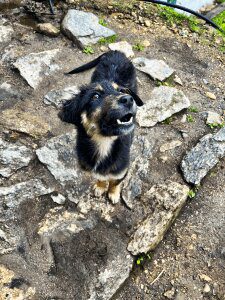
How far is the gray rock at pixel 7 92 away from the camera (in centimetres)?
576

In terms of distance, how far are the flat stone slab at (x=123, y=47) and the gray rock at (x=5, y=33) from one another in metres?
1.68

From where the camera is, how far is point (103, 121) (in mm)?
4094

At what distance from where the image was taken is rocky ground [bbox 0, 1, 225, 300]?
4.41 m

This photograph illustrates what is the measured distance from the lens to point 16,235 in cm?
451

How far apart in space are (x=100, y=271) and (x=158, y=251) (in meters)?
0.77

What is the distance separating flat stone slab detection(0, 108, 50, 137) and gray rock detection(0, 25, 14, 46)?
1600mm

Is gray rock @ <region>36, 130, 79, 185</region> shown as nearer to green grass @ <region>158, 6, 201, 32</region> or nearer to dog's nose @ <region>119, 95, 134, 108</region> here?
dog's nose @ <region>119, 95, 134, 108</region>

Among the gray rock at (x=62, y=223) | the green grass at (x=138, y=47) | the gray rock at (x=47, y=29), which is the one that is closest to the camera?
the gray rock at (x=62, y=223)

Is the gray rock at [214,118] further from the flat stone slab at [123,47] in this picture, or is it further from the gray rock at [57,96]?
the gray rock at [57,96]

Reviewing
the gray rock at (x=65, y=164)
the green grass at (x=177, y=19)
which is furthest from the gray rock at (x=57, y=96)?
the green grass at (x=177, y=19)

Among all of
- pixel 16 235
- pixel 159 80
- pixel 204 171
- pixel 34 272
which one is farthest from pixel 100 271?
pixel 159 80

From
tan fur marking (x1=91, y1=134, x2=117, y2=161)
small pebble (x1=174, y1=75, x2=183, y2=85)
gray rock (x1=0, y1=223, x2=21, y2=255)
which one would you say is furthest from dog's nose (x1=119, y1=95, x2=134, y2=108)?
small pebble (x1=174, y1=75, x2=183, y2=85)

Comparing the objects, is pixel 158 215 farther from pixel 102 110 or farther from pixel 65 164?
pixel 102 110

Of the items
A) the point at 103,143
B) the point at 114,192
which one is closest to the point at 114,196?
the point at 114,192
